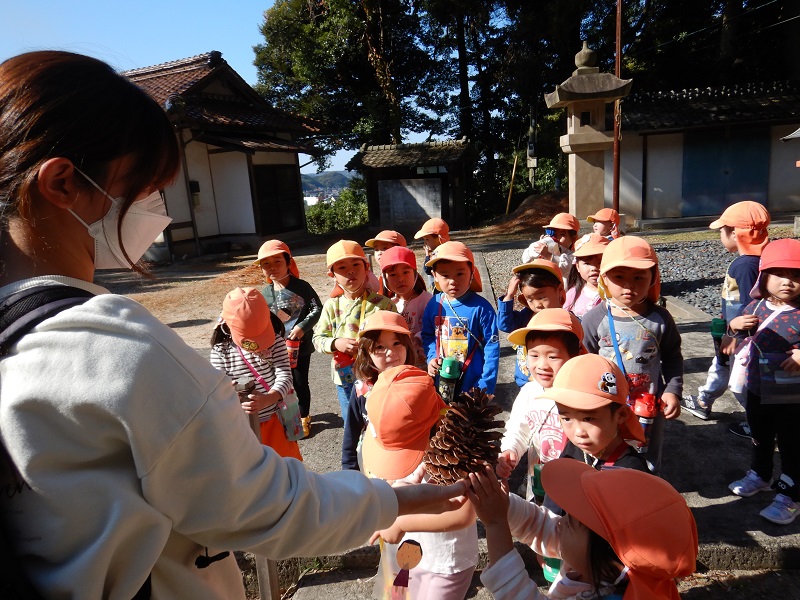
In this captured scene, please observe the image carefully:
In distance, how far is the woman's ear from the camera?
0.87m

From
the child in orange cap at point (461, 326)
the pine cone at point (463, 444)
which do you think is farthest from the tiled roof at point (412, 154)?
the pine cone at point (463, 444)

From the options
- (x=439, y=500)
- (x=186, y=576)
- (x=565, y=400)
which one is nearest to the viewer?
(x=186, y=576)

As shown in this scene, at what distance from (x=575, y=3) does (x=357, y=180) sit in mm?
12541

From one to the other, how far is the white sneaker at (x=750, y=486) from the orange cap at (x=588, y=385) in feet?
5.58

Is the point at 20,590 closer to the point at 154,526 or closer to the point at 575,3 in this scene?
the point at 154,526

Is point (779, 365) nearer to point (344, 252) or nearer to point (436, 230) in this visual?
point (344, 252)


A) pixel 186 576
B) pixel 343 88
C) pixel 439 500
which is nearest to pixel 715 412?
pixel 439 500

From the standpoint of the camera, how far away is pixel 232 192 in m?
16.8

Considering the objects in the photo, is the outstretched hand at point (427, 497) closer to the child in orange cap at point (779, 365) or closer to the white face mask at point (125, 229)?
the white face mask at point (125, 229)

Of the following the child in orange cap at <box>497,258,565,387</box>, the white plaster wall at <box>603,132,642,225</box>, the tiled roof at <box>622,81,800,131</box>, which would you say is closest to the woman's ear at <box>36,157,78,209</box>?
the child in orange cap at <box>497,258,565,387</box>

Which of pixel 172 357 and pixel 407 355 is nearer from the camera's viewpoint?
pixel 172 357

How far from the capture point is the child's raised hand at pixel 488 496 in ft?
4.75

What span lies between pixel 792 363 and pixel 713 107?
15493 millimetres

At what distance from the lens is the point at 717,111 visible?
15117 mm
